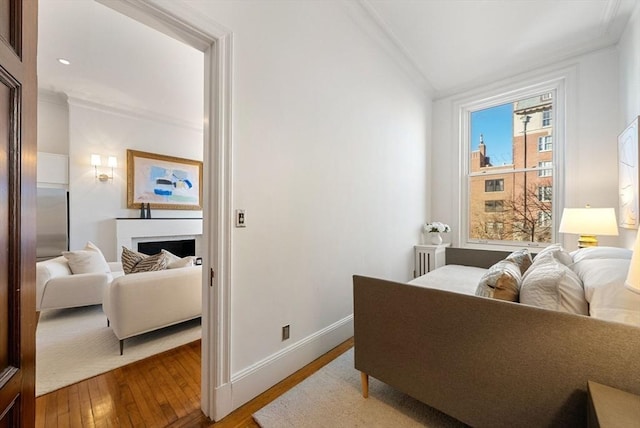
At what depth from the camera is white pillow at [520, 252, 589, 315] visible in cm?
119

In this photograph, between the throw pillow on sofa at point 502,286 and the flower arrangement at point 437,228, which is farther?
the flower arrangement at point 437,228

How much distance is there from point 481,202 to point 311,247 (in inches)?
122

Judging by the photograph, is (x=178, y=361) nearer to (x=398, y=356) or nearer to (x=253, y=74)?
(x=398, y=356)

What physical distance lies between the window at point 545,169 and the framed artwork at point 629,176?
2.24 feet

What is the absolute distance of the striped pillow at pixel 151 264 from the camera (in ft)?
8.80

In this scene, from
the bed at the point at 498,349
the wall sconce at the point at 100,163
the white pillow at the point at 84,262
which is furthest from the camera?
the wall sconce at the point at 100,163

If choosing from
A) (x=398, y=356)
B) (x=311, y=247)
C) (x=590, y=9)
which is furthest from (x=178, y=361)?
(x=590, y=9)

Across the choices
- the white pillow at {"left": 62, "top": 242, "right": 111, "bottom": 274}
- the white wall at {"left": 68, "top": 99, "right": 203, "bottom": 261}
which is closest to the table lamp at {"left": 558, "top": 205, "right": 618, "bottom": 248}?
the white pillow at {"left": 62, "top": 242, "right": 111, "bottom": 274}

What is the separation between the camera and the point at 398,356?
1495mm

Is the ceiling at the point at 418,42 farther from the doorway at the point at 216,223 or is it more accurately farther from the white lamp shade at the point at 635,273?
the white lamp shade at the point at 635,273

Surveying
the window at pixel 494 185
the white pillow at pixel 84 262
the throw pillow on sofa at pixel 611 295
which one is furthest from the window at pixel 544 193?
the white pillow at pixel 84 262

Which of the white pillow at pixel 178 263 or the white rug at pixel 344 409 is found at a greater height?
the white pillow at pixel 178 263

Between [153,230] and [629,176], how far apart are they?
6129mm

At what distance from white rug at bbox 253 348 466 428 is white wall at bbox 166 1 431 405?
0.72 feet
